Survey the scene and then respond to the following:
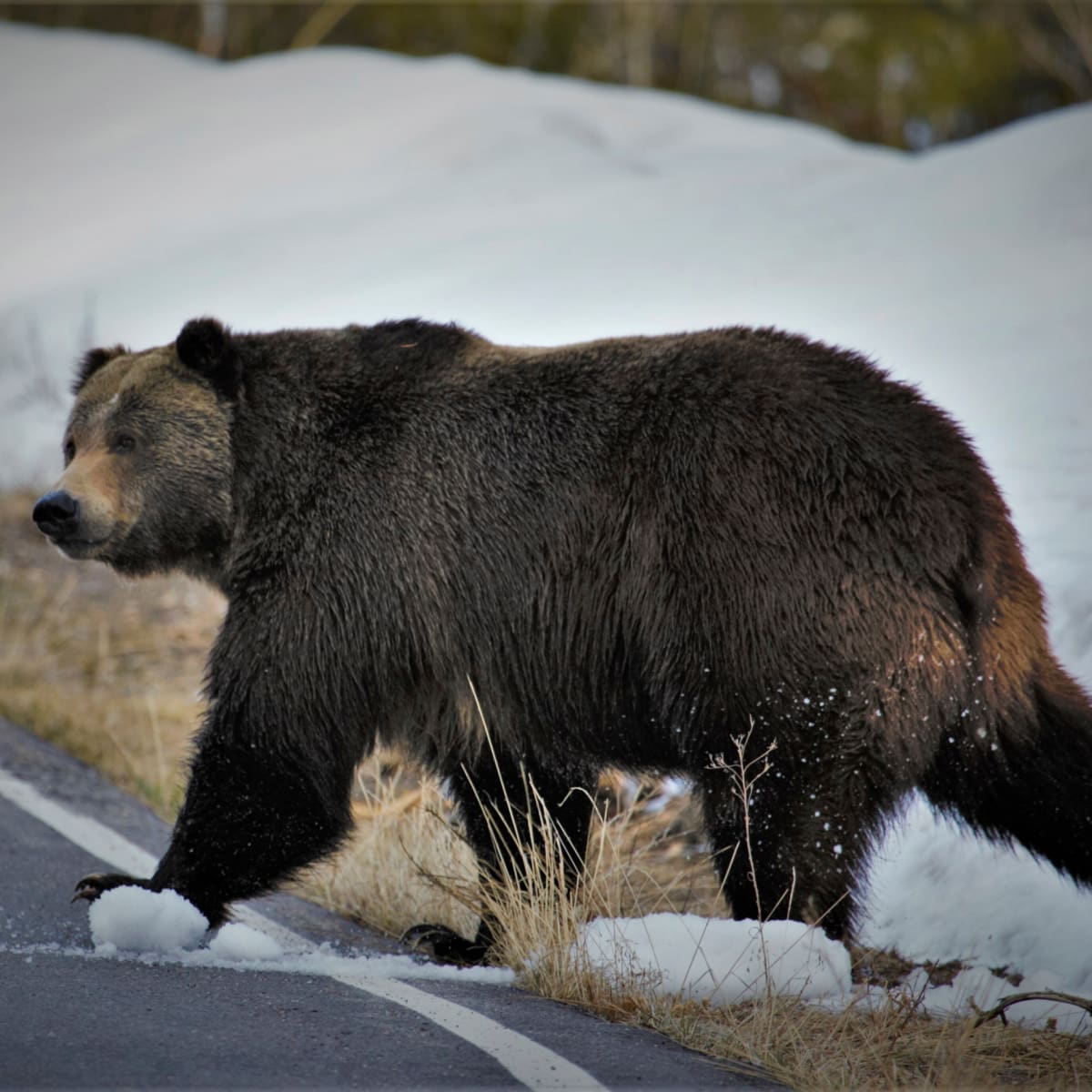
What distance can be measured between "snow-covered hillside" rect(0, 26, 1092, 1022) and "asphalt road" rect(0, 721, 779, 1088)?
2185 mm

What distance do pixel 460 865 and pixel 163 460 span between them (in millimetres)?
1925

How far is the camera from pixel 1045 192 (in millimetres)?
12125

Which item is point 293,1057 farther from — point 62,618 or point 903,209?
point 903,209

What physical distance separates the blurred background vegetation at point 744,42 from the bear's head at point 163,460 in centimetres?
1662

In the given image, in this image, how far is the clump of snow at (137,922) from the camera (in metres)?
4.32

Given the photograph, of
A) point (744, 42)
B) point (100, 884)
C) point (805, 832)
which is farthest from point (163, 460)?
point (744, 42)

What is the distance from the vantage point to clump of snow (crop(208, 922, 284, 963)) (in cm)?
436

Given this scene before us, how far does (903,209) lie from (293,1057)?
11547mm

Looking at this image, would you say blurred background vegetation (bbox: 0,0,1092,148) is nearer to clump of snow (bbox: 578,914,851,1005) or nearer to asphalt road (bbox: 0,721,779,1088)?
clump of snow (bbox: 578,914,851,1005)

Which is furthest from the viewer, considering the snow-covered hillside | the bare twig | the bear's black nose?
the snow-covered hillside

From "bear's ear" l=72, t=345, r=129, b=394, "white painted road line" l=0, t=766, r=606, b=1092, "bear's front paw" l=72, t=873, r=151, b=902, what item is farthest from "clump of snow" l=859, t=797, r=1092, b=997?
"bear's ear" l=72, t=345, r=129, b=394

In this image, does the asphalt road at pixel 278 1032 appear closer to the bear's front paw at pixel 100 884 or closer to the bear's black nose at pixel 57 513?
the bear's front paw at pixel 100 884

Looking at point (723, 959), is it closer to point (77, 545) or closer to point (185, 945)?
point (185, 945)

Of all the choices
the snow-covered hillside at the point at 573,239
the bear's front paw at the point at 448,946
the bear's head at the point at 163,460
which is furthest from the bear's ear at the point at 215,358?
the snow-covered hillside at the point at 573,239
